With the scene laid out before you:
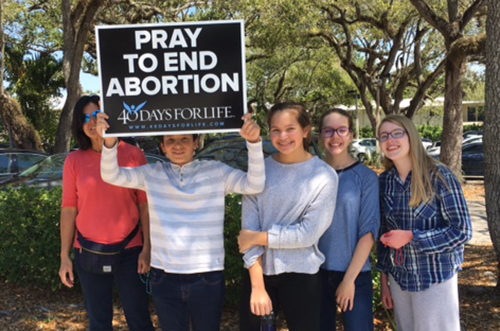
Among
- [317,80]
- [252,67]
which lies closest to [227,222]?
[252,67]

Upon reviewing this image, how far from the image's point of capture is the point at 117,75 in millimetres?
2586

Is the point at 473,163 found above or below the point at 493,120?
below

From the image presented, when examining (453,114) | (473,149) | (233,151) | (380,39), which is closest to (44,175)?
(233,151)

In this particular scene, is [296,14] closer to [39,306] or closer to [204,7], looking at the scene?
[204,7]

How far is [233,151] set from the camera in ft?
24.7

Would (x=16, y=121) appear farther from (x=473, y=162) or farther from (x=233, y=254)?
(x=473, y=162)

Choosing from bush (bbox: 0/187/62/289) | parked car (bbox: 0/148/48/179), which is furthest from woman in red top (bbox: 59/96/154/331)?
parked car (bbox: 0/148/48/179)

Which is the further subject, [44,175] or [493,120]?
[44,175]

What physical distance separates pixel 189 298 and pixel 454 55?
29.7ft

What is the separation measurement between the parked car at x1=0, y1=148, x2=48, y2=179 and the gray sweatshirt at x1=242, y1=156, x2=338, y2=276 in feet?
28.7

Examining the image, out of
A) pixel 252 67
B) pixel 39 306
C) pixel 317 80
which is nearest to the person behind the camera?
pixel 39 306

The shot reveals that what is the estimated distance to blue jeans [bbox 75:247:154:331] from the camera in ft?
9.44

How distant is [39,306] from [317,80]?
29.0 m

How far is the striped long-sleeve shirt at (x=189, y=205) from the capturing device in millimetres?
2508
